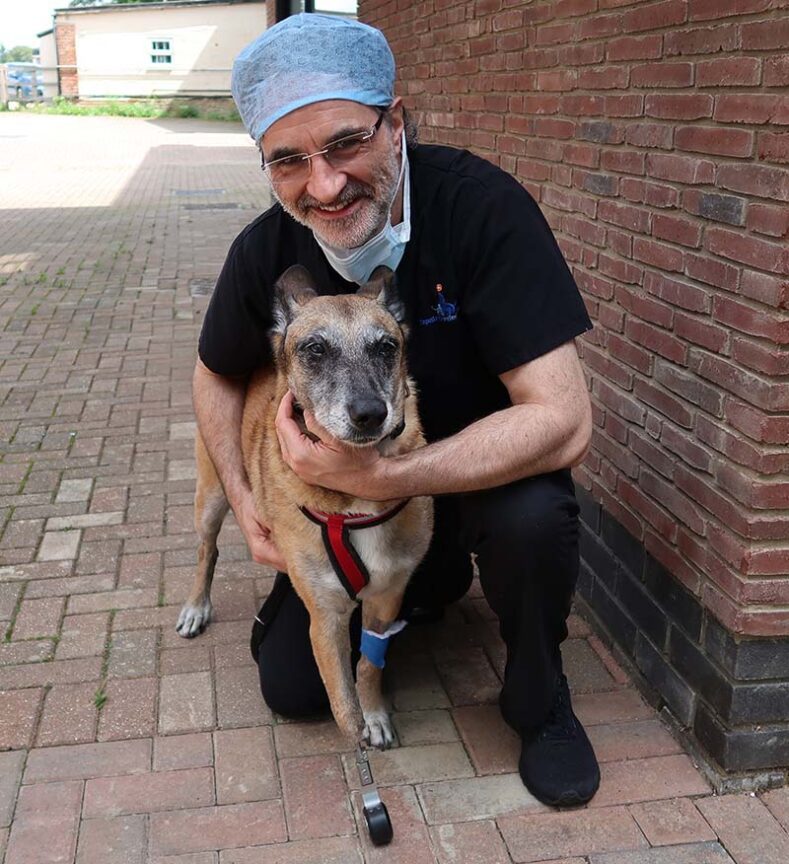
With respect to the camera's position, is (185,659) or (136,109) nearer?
(185,659)

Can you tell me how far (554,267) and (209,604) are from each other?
197 cm

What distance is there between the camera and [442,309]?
2965 mm

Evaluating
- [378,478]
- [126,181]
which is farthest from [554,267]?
[126,181]

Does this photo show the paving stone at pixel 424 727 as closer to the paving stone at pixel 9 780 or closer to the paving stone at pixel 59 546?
the paving stone at pixel 9 780

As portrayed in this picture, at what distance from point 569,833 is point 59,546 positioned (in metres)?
2.74

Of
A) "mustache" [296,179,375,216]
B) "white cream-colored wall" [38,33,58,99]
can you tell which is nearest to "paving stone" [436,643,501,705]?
"mustache" [296,179,375,216]

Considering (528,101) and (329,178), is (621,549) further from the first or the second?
(528,101)

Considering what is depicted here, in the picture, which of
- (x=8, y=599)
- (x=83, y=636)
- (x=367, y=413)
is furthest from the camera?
(x=8, y=599)

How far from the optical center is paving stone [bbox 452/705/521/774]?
9.70ft

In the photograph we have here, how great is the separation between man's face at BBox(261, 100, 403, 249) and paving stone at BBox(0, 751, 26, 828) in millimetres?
1894

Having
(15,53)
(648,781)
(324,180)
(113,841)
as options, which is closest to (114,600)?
(113,841)

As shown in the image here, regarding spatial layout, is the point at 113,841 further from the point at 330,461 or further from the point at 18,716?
the point at 330,461

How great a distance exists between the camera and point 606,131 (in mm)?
3447

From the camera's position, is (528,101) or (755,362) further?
(528,101)
